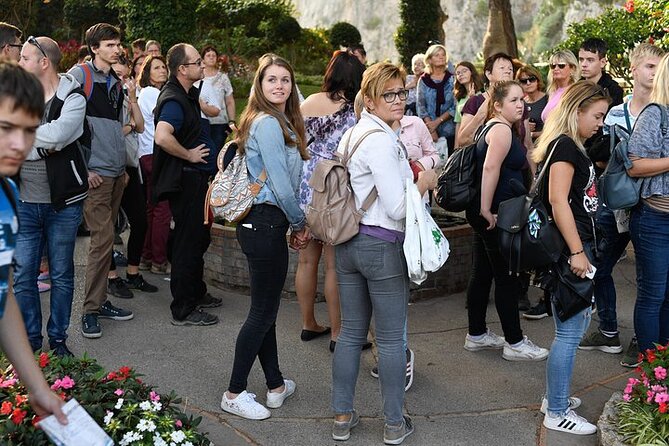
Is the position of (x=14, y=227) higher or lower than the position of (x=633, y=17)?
lower

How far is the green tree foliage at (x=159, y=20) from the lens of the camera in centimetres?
1409

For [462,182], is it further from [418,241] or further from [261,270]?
[261,270]

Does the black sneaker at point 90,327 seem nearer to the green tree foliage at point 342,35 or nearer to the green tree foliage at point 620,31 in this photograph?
the green tree foliage at point 620,31

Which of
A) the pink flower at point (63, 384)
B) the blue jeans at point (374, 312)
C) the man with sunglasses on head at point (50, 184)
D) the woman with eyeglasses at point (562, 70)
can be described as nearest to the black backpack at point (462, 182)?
the blue jeans at point (374, 312)

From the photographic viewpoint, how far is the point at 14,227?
8.28ft

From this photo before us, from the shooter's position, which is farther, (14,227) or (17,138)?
(14,227)

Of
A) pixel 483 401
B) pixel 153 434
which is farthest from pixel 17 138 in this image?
pixel 483 401

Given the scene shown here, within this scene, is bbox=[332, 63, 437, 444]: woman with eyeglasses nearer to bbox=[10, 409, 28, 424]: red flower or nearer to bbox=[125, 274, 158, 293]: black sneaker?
bbox=[10, 409, 28, 424]: red flower

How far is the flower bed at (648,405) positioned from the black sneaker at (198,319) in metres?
3.01

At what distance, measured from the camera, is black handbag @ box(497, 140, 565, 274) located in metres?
4.44

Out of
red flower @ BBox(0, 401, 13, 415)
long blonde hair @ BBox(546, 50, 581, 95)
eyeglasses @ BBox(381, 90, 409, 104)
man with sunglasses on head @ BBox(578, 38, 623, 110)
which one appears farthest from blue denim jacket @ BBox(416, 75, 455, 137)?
red flower @ BBox(0, 401, 13, 415)

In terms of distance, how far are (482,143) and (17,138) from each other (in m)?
3.53

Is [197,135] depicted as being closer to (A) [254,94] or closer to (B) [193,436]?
(A) [254,94]

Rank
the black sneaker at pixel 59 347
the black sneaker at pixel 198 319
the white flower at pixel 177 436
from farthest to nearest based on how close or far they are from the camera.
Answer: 1. the black sneaker at pixel 198 319
2. the black sneaker at pixel 59 347
3. the white flower at pixel 177 436
